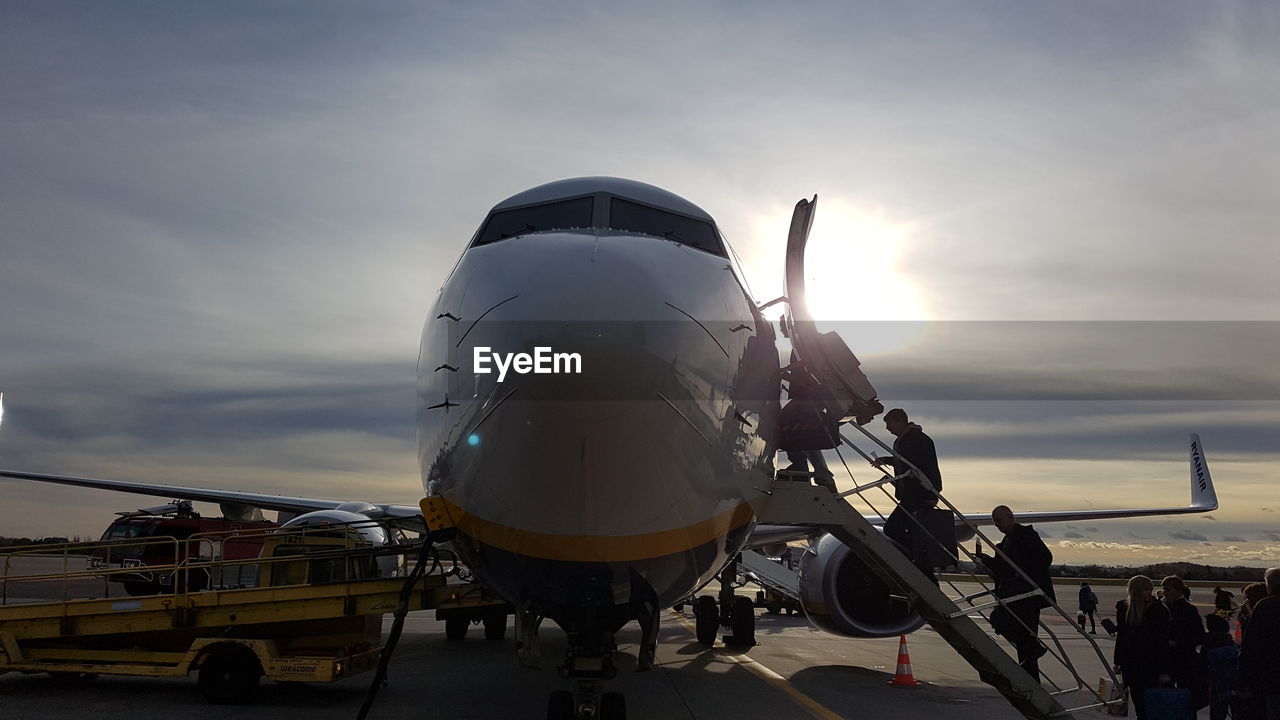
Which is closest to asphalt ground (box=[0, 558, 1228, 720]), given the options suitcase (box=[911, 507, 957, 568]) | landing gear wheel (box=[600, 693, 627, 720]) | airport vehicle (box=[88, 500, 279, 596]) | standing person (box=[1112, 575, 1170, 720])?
landing gear wheel (box=[600, 693, 627, 720])

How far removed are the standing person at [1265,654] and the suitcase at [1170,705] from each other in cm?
43

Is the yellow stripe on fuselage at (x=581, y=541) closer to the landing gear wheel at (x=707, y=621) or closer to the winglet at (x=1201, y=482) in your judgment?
the landing gear wheel at (x=707, y=621)

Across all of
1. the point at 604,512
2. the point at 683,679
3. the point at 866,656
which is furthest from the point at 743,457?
the point at 866,656

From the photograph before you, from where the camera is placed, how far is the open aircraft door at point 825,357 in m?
7.72

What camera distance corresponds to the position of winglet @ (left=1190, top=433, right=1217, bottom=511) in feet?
80.3

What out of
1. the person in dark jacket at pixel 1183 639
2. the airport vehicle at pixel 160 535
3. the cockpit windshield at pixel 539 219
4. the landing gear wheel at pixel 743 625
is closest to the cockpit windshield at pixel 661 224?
the cockpit windshield at pixel 539 219

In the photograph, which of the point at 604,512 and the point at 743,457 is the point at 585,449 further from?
the point at 743,457

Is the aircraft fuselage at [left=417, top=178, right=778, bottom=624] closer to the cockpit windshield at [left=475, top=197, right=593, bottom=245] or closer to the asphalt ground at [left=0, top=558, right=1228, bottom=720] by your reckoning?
the cockpit windshield at [left=475, top=197, right=593, bottom=245]

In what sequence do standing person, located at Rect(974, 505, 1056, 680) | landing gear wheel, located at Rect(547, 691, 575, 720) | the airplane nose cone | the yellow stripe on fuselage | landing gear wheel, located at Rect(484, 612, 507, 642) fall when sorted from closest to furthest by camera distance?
the airplane nose cone, the yellow stripe on fuselage, landing gear wheel, located at Rect(547, 691, 575, 720), standing person, located at Rect(974, 505, 1056, 680), landing gear wheel, located at Rect(484, 612, 507, 642)

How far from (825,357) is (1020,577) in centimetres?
284

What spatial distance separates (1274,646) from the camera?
6.61 metres

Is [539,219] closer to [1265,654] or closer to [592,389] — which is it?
[592,389]

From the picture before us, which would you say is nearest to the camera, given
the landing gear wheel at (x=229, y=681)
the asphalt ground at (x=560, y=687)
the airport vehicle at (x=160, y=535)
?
the asphalt ground at (x=560, y=687)

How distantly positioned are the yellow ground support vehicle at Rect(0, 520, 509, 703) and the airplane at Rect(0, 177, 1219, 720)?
3.19 metres
